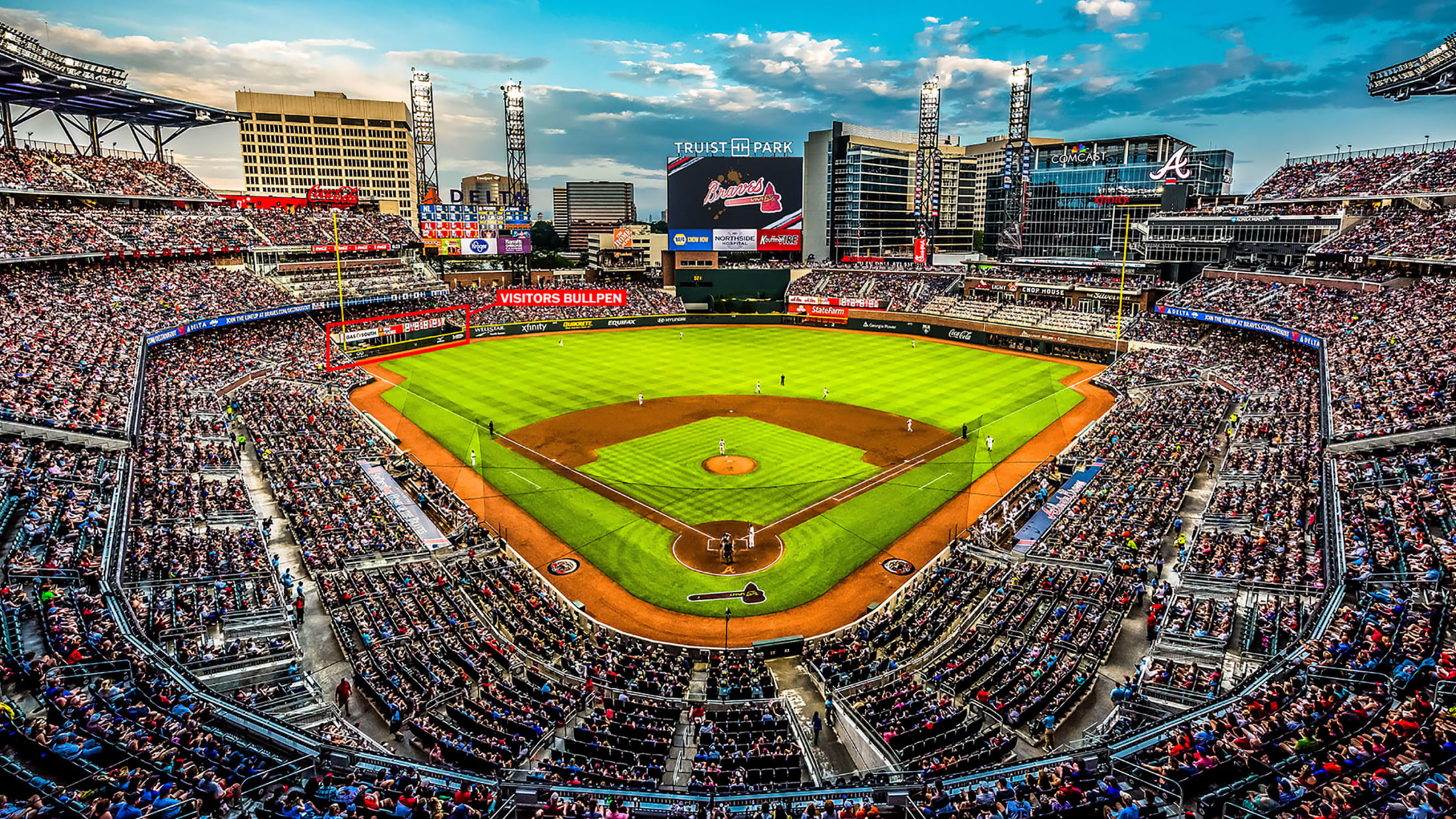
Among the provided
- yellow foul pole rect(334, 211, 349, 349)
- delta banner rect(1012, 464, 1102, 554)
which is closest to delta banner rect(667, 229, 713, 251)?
yellow foul pole rect(334, 211, 349, 349)

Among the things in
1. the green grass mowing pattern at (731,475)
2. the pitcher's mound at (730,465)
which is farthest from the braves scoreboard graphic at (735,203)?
the pitcher's mound at (730,465)

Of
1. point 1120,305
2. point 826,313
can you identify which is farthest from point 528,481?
point 826,313

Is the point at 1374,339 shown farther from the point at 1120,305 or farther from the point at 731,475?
the point at 731,475

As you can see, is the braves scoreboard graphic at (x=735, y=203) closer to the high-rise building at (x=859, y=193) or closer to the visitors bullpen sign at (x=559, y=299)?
the visitors bullpen sign at (x=559, y=299)

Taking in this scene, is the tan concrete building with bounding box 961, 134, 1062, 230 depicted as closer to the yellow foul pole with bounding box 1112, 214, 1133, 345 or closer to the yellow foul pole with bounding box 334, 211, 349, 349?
the yellow foul pole with bounding box 1112, 214, 1133, 345

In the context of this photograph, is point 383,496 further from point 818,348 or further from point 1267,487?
point 818,348
